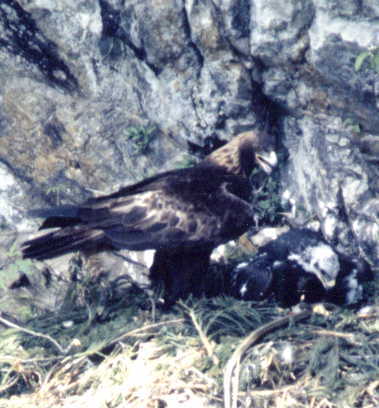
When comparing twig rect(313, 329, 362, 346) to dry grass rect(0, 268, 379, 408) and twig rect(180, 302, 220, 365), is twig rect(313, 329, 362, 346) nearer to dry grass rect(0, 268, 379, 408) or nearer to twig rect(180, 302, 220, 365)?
dry grass rect(0, 268, 379, 408)

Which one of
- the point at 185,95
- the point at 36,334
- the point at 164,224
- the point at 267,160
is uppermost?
the point at 185,95

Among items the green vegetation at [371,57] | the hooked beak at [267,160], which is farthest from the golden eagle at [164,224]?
the green vegetation at [371,57]

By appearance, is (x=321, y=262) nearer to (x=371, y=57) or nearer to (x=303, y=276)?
(x=303, y=276)

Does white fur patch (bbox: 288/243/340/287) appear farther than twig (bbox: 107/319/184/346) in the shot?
Yes

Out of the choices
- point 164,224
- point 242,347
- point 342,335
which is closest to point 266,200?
point 164,224

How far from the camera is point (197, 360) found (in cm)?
281

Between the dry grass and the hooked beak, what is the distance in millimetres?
1384

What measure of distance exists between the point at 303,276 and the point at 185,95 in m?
2.28

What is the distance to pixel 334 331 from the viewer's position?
3.05m

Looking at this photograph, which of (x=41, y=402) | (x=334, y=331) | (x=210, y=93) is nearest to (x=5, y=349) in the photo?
(x=41, y=402)

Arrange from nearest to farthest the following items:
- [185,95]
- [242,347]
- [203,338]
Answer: [242,347], [203,338], [185,95]

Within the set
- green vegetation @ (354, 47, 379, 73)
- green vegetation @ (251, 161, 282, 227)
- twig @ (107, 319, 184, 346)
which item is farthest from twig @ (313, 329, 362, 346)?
green vegetation @ (251, 161, 282, 227)

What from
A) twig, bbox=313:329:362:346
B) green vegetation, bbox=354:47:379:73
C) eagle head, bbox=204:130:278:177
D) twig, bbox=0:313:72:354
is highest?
green vegetation, bbox=354:47:379:73

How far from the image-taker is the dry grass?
2.54 m
